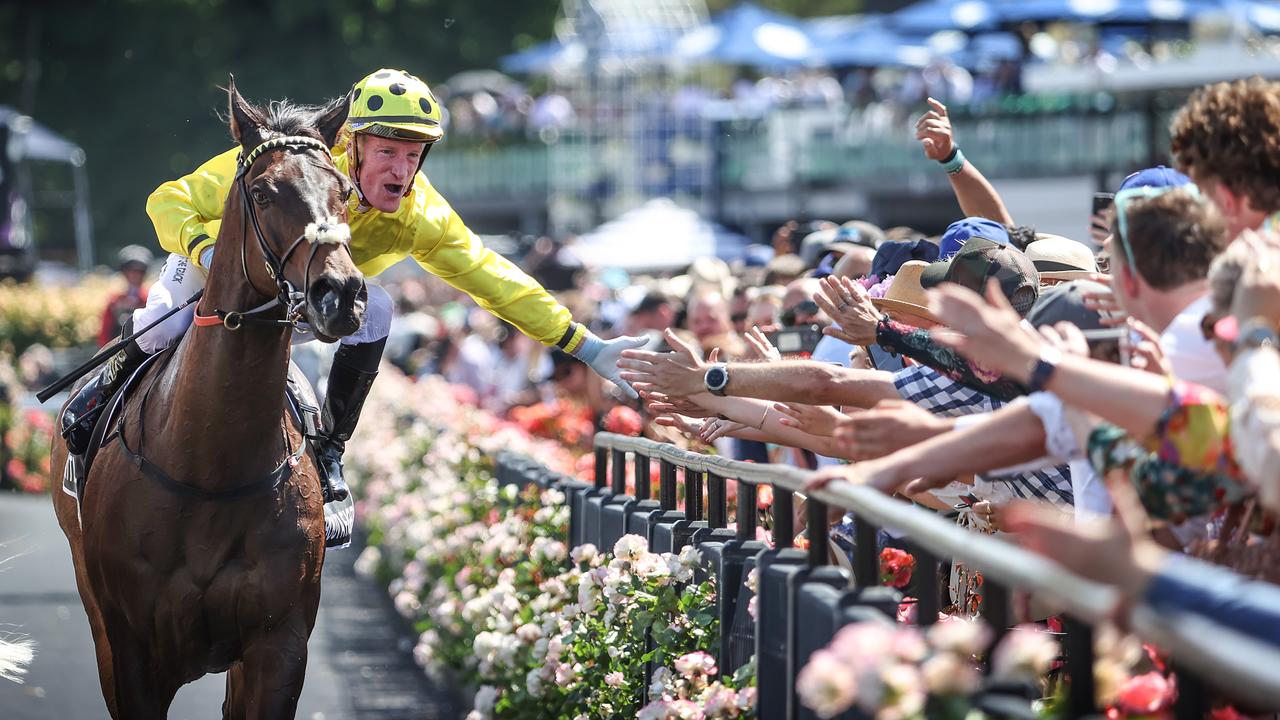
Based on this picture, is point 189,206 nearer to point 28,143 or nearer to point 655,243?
point 655,243

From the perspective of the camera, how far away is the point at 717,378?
4828 mm

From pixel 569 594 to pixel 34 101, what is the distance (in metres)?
44.1

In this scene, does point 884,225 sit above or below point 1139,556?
below

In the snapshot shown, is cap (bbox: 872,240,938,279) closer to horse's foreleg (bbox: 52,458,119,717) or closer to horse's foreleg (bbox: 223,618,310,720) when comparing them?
horse's foreleg (bbox: 223,618,310,720)

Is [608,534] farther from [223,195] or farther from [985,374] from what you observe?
[985,374]

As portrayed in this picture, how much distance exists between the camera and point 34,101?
4700 centimetres

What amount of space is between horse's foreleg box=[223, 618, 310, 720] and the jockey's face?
143cm

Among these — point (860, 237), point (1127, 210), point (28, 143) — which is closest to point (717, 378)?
point (1127, 210)

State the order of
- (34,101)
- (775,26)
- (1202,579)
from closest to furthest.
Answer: (1202,579)
(775,26)
(34,101)

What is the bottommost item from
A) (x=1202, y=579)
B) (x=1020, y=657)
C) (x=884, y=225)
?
(x=884, y=225)

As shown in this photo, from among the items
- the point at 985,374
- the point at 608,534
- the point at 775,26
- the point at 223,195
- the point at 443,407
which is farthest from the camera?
the point at 775,26

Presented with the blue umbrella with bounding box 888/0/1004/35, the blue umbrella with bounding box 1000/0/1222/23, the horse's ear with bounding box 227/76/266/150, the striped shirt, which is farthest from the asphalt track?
the blue umbrella with bounding box 888/0/1004/35

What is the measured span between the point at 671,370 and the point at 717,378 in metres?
0.17

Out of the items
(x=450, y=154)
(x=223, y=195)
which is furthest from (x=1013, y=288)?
(x=450, y=154)
